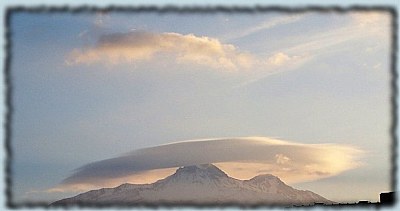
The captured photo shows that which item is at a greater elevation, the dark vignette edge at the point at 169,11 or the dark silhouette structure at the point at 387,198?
the dark vignette edge at the point at 169,11

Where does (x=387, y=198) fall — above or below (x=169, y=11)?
below

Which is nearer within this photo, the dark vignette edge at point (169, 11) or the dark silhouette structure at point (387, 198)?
the dark silhouette structure at point (387, 198)

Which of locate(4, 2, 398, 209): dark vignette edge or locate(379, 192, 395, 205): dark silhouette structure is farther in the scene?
locate(4, 2, 398, 209): dark vignette edge

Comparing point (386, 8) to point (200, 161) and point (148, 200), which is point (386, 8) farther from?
point (148, 200)

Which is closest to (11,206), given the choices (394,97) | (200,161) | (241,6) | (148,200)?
(148,200)

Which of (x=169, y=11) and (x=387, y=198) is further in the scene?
(x=169, y=11)
